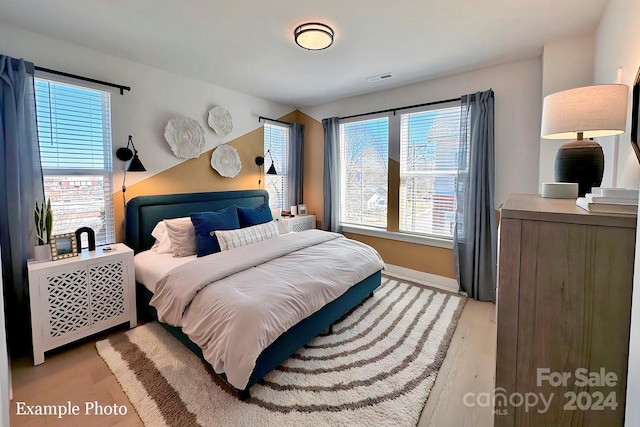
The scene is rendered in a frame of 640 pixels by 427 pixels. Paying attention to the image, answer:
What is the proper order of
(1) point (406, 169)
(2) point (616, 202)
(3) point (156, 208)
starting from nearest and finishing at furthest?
(2) point (616, 202) < (3) point (156, 208) < (1) point (406, 169)

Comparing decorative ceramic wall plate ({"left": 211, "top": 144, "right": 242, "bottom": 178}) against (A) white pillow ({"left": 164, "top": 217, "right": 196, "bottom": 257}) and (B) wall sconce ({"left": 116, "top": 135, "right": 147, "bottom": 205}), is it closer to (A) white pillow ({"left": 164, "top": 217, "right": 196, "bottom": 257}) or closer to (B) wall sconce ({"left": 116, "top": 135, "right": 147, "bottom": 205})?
(B) wall sconce ({"left": 116, "top": 135, "right": 147, "bottom": 205})

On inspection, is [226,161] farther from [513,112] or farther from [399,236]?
[513,112]

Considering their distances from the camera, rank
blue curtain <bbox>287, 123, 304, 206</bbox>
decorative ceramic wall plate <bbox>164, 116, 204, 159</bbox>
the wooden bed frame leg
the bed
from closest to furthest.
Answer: the wooden bed frame leg → the bed → decorative ceramic wall plate <bbox>164, 116, 204, 159</bbox> → blue curtain <bbox>287, 123, 304, 206</bbox>

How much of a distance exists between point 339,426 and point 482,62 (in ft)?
11.3

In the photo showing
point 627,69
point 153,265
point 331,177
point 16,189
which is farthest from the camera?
point 331,177

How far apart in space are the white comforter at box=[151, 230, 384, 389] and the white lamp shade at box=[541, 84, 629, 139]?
1.75 metres

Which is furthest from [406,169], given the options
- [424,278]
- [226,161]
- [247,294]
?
[247,294]

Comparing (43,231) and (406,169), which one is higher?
(406,169)

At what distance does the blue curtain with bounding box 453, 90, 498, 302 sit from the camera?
2941 mm

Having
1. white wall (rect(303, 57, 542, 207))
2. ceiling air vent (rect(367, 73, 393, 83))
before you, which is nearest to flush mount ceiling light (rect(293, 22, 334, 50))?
ceiling air vent (rect(367, 73, 393, 83))

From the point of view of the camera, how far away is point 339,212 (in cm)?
434

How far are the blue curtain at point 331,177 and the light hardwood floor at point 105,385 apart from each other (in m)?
2.43

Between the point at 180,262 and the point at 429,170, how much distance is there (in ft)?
9.87

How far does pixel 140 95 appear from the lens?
2.86m
